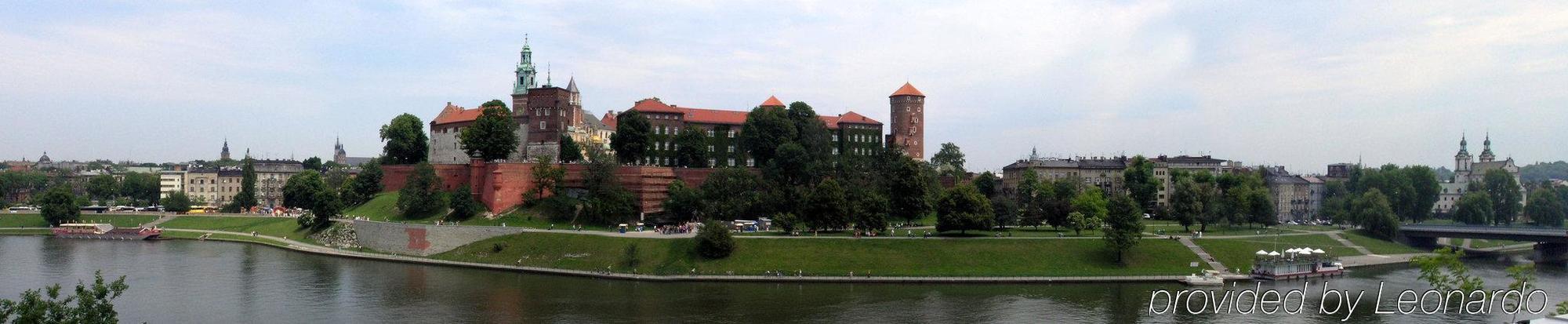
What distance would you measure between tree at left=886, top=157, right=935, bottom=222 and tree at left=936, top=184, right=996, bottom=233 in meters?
4.15

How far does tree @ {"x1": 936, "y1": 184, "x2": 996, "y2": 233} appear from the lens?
6825 cm

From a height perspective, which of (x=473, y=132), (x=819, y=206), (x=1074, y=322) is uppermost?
(x=473, y=132)

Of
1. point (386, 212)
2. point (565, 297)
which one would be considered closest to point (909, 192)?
point (565, 297)

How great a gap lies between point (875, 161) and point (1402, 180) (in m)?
51.8

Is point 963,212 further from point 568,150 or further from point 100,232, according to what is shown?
point 100,232

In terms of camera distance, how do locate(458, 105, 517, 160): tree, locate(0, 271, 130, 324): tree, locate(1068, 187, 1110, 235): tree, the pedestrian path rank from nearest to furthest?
locate(0, 271, 130, 324): tree
the pedestrian path
locate(1068, 187, 1110, 235): tree
locate(458, 105, 517, 160): tree

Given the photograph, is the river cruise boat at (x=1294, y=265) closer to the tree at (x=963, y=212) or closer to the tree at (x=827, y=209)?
the tree at (x=963, y=212)

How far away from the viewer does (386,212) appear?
280 ft

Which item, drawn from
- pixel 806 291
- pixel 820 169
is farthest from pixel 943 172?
pixel 806 291

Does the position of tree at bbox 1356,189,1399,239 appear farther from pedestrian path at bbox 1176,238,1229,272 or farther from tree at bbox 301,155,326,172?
tree at bbox 301,155,326,172

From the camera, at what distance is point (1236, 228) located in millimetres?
84625

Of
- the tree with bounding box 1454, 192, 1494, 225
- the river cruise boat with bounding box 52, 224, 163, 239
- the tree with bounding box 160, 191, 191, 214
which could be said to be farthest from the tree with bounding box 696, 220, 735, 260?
the tree with bounding box 1454, 192, 1494, 225

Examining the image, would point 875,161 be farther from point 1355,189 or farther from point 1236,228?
point 1355,189

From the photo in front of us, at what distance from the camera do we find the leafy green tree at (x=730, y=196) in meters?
77.6
